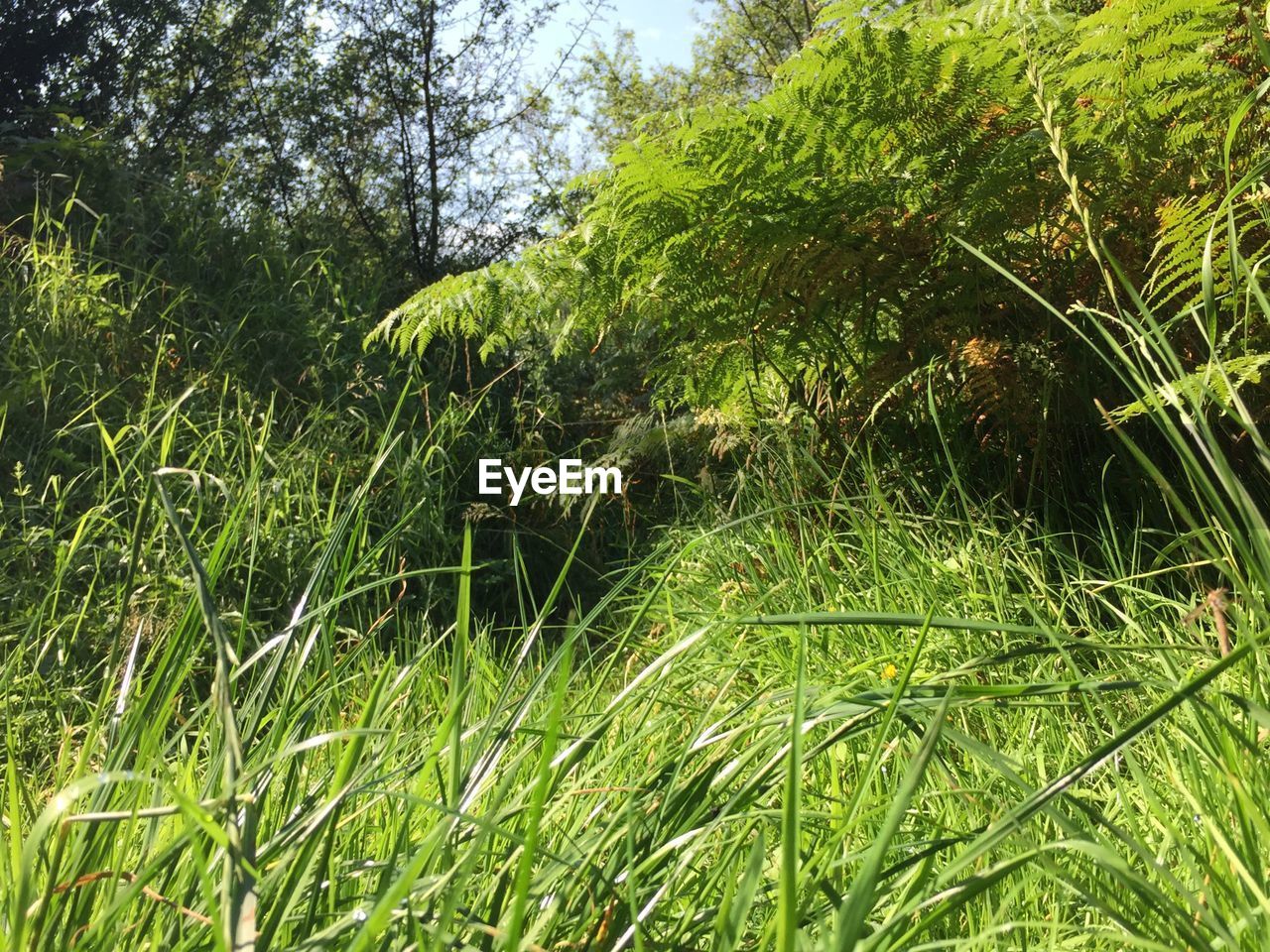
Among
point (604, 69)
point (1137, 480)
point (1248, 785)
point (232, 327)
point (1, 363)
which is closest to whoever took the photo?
point (1248, 785)

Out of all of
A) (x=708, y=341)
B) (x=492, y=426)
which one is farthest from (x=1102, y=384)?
(x=492, y=426)

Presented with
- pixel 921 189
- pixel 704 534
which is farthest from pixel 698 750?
pixel 921 189

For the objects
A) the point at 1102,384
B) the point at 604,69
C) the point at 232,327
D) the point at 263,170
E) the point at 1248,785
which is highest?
the point at 604,69

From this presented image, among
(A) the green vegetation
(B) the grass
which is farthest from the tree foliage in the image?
(B) the grass

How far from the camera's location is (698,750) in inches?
29.5

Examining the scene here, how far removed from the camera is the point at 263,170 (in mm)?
5164

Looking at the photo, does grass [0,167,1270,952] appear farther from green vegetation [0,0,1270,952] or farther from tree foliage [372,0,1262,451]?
tree foliage [372,0,1262,451]

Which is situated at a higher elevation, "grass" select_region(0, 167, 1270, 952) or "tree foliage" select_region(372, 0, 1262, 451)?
"tree foliage" select_region(372, 0, 1262, 451)

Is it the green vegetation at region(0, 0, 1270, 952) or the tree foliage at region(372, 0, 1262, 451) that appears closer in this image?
the green vegetation at region(0, 0, 1270, 952)

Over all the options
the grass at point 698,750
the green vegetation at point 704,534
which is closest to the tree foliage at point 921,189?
the green vegetation at point 704,534

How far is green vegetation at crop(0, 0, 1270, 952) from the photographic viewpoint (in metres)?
0.65

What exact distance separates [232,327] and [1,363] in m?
0.73

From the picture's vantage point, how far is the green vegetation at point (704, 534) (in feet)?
2.14

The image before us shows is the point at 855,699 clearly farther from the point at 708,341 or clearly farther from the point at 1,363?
the point at 1,363
